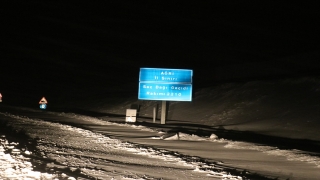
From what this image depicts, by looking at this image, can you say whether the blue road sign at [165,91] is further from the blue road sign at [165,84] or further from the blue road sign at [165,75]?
the blue road sign at [165,75]

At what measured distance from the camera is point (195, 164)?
1269 cm

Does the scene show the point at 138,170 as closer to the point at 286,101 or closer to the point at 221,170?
the point at 221,170

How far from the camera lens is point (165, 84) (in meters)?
31.0

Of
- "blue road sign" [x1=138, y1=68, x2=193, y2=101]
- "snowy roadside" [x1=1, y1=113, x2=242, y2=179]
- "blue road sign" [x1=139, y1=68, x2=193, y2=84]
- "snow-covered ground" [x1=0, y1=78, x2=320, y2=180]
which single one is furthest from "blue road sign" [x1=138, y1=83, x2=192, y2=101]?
"snowy roadside" [x1=1, y1=113, x2=242, y2=179]

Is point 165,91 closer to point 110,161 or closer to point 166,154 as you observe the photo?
point 166,154

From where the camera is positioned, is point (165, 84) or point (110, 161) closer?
point (110, 161)

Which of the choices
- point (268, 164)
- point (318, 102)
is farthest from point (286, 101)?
point (268, 164)

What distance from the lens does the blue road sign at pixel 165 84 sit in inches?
1211

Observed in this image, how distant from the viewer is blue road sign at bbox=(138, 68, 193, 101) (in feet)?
101

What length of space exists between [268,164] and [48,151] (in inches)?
272

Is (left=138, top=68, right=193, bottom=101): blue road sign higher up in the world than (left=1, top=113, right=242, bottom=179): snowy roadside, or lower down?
higher up

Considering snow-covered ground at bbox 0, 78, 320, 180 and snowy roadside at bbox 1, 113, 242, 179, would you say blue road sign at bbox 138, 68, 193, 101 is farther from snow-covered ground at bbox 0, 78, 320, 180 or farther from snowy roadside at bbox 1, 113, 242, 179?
snowy roadside at bbox 1, 113, 242, 179

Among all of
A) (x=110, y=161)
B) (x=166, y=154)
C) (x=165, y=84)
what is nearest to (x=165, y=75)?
(x=165, y=84)

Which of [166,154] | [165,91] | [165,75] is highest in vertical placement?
[165,75]
